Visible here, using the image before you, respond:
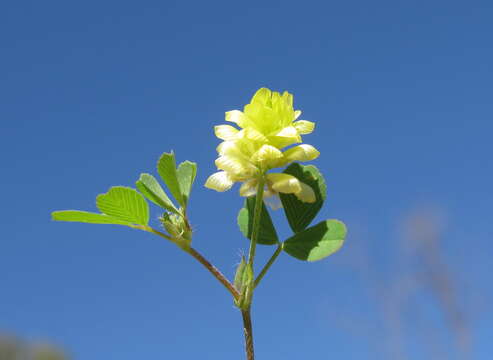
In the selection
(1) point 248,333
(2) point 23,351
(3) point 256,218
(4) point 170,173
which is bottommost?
(1) point 248,333

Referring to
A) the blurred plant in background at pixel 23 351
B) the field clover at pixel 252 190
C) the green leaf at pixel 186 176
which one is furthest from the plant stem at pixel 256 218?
the blurred plant in background at pixel 23 351

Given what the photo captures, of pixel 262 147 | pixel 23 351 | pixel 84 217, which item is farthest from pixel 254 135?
pixel 23 351

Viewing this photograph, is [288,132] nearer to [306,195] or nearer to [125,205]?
[306,195]

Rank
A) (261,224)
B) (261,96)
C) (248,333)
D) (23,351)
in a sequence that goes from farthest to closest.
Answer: (23,351)
(261,224)
(261,96)
(248,333)

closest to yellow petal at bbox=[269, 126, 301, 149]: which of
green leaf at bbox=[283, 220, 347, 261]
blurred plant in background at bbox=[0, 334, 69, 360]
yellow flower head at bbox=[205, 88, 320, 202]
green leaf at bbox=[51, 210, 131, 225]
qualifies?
yellow flower head at bbox=[205, 88, 320, 202]

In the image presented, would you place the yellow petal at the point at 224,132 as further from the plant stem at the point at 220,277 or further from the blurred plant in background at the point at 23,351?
the blurred plant in background at the point at 23,351

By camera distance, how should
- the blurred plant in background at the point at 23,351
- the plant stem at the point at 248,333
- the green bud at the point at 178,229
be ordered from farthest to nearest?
the blurred plant in background at the point at 23,351 < the green bud at the point at 178,229 < the plant stem at the point at 248,333

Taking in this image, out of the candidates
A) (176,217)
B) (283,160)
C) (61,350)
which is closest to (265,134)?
(283,160)
